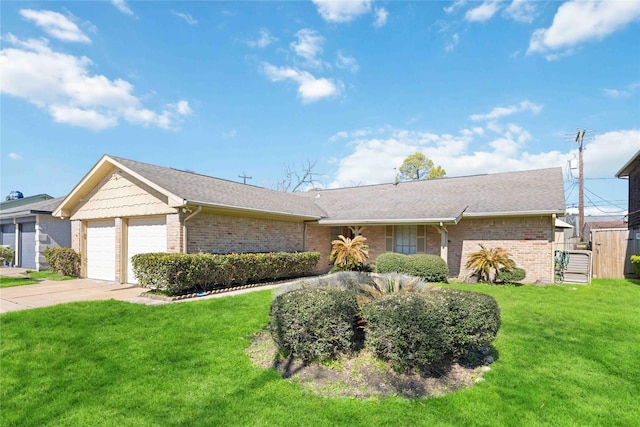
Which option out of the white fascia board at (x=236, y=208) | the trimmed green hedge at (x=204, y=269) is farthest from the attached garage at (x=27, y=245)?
the white fascia board at (x=236, y=208)

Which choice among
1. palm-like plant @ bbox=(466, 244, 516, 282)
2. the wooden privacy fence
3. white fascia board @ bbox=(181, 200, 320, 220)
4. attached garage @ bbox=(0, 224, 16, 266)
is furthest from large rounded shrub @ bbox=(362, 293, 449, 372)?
attached garage @ bbox=(0, 224, 16, 266)

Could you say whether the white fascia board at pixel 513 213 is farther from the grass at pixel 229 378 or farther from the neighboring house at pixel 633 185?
the neighboring house at pixel 633 185

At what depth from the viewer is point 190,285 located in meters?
9.11

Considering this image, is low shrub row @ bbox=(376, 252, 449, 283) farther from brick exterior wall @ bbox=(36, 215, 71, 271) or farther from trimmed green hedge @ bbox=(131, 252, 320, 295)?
brick exterior wall @ bbox=(36, 215, 71, 271)

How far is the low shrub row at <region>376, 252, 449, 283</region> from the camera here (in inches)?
459

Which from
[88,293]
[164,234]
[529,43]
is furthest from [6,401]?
[529,43]

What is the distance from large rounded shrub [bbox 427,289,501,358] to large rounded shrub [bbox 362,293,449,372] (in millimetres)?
169

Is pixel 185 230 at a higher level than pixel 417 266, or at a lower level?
higher

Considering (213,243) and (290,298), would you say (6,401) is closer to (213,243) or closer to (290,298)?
(290,298)

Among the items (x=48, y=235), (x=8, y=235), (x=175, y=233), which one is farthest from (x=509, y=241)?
(x=8, y=235)

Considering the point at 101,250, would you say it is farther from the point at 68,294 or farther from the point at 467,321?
the point at 467,321

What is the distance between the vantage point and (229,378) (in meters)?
4.17

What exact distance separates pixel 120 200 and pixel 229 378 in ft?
31.7

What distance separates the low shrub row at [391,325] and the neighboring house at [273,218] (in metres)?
6.40
